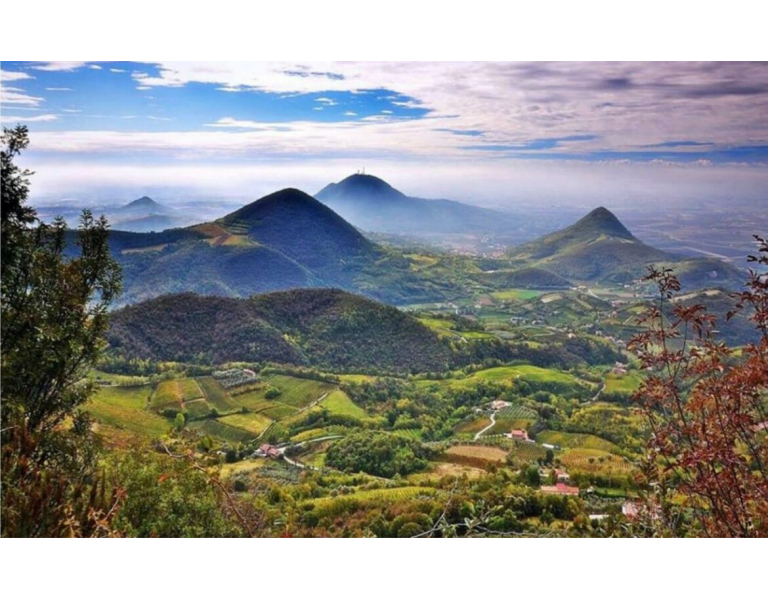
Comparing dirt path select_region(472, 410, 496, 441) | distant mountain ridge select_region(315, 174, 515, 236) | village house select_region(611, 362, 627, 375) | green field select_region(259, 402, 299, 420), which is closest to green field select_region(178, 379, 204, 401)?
green field select_region(259, 402, 299, 420)

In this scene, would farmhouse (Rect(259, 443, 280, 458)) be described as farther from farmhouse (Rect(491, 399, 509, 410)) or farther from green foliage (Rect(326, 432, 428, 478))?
farmhouse (Rect(491, 399, 509, 410))

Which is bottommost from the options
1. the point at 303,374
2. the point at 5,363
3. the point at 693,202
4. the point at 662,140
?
the point at 303,374

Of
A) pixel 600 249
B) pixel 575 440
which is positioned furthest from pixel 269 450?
pixel 600 249

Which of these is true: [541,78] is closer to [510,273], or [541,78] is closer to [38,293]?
[510,273]

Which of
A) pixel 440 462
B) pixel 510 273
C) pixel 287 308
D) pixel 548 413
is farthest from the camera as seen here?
pixel 510 273

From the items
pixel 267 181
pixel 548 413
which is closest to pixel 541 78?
pixel 267 181

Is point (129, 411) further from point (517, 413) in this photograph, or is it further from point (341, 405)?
point (517, 413)
